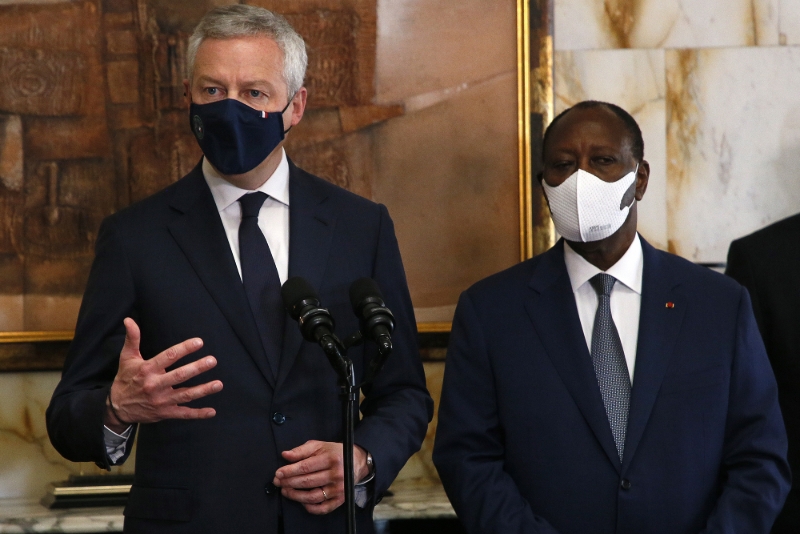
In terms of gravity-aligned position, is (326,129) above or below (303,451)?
above

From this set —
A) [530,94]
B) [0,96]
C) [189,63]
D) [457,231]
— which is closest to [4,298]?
[0,96]

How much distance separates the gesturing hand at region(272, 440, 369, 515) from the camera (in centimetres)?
201

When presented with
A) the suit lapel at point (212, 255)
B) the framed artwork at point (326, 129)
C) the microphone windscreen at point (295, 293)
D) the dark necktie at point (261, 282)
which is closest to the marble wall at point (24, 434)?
the framed artwork at point (326, 129)

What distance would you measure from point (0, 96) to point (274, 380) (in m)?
1.85

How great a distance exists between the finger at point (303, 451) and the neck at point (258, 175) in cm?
68

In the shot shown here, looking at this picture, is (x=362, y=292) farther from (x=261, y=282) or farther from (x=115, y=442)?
(x=115, y=442)

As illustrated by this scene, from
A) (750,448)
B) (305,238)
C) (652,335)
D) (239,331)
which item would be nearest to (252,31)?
(305,238)

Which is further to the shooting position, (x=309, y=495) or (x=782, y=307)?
(x=782, y=307)

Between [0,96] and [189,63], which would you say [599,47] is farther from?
[0,96]

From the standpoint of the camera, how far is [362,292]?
1838 mm

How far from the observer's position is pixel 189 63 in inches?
89.7

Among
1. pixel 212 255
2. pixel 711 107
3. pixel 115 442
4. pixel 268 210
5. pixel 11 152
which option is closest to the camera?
pixel 115 442

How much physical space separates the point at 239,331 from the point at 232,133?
474 millimetres

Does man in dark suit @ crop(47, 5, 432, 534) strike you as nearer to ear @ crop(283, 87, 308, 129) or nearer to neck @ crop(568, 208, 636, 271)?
ear @ crop(283, 87, 308, 129)
